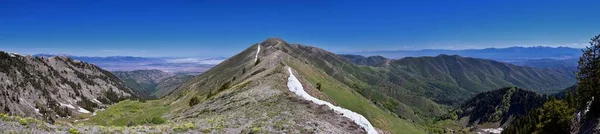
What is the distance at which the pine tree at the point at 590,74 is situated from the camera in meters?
61.8

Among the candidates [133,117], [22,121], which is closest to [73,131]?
[22,121]

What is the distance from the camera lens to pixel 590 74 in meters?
67.6

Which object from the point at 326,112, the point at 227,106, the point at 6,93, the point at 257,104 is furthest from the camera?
the point at 6,93

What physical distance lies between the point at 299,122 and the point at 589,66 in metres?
59.4

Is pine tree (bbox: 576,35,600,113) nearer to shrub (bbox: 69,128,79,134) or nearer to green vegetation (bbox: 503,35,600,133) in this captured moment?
green vegetation (bbox: 503,35,600,133)

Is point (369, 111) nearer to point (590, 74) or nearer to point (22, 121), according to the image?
point (590, 74)

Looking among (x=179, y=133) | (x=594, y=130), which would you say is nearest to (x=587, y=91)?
(x=594, y=130)

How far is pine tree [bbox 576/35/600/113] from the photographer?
203 ft

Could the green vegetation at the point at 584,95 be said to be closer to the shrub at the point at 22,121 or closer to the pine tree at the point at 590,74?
the pine tree at the point at 590,74

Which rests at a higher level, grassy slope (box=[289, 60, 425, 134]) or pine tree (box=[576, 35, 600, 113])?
pine tree (box=[576, 35, 600, 113])

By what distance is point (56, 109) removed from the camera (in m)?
193

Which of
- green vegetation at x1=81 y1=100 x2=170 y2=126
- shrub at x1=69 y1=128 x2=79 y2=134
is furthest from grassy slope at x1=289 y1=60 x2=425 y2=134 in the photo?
shrub at x1=69 y1=128 x2=79 y2=134

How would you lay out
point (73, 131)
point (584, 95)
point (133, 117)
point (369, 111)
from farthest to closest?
Answer: point (133, 117), point (369, 111), point (584, 95), point (73, 131)

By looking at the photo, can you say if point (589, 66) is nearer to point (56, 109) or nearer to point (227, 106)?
point (227, 106)
